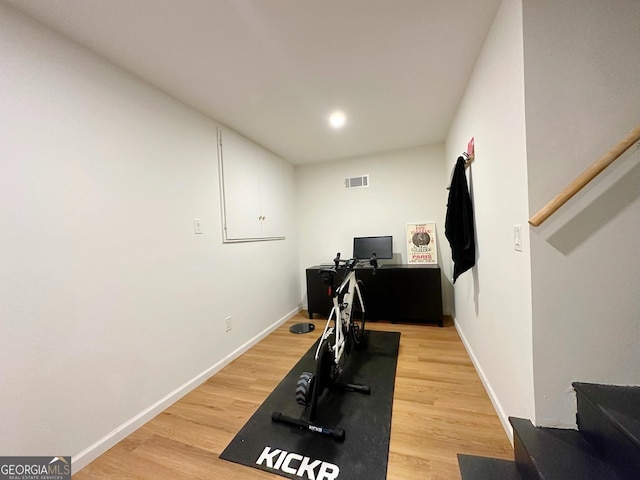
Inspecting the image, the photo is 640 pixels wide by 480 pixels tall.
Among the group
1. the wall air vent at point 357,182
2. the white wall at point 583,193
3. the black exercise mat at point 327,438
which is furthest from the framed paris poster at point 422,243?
the white wall at point 583,193

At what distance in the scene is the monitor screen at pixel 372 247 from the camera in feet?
11.6

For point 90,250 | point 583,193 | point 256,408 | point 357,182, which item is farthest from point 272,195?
point 583,193

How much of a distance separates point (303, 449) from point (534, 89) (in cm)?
214

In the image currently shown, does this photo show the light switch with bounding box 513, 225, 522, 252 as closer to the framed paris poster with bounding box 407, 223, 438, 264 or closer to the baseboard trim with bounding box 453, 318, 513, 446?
the baseboard trim with bounding box 453, 318, 513, 446

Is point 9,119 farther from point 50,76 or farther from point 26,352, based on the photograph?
point 26,352

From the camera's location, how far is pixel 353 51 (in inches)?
62.8

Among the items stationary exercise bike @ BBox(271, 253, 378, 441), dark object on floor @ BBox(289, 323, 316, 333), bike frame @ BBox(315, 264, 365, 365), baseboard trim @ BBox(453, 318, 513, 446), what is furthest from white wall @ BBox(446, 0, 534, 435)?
dark object on floor @ BBox(289, 323, 316, 333)

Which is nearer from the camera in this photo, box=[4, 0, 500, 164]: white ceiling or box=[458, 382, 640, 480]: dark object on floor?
box=[458, 382, 640, 480]: dark object on floor

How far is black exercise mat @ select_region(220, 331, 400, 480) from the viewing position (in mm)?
1277

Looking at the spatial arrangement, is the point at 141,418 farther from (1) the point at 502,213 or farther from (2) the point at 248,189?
(1) the point at 502,213

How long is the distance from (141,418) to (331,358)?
1336mm

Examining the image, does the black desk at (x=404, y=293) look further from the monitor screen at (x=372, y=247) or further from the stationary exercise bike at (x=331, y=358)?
the stationary exercise bike at (x=331, y=358)

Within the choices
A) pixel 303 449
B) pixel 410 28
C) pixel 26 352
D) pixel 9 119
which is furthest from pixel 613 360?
pixel 9 119

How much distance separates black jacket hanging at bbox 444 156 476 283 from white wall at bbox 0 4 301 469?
218cm
